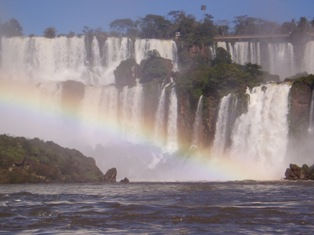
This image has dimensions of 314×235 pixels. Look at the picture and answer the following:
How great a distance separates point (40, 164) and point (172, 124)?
57.4ft

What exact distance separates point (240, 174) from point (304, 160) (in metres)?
4.63

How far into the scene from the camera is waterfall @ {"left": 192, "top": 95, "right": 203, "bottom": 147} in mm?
52438

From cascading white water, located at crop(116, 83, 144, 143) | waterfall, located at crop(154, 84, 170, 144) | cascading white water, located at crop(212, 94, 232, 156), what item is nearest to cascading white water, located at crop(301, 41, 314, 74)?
waterfall, located at crop(154, 84, 170, 144)

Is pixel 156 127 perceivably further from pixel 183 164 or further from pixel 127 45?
pixel 127 45

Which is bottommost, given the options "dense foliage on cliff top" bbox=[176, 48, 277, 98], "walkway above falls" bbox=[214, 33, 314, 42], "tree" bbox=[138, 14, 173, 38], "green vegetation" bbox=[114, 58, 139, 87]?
"dense foliage on cliff top" bbox=[176, 48, 277, 98]

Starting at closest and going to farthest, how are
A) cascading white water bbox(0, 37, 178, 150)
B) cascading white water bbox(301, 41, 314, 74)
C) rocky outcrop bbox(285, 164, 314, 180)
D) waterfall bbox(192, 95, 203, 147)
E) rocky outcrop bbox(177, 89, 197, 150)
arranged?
rocky outcrop bbox(285, 164, 314, 180), waterfall bbox(192, 95, 203, 147), rocky outcrop bbox(177, 89, 197, 150), cascading white water bbox(301, 41, 314, 74), cascading white water bbox(0, 37, 178, 150)

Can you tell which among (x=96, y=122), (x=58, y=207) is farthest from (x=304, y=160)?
(x=58, y=207)

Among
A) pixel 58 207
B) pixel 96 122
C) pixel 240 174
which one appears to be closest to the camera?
pixel 58 207

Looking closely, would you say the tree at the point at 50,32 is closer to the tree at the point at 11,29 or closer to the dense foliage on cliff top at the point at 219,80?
the tree at the point at 11,29

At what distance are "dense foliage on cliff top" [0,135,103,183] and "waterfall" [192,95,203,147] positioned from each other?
11432 mm

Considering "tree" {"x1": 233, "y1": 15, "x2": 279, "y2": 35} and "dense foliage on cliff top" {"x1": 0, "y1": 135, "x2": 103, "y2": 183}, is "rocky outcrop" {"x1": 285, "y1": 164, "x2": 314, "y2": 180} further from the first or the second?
"tree" {"x1": 233, "y1": 15, "x2": 279, "y2": 35}

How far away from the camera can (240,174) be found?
45.2m

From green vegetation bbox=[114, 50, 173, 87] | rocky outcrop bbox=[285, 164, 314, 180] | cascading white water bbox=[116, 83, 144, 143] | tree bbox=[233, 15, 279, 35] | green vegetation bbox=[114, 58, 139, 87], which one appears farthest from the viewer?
tree bbox=[233, 15, 279, 35]

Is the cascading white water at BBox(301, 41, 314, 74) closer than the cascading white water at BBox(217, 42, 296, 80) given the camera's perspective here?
Yes
